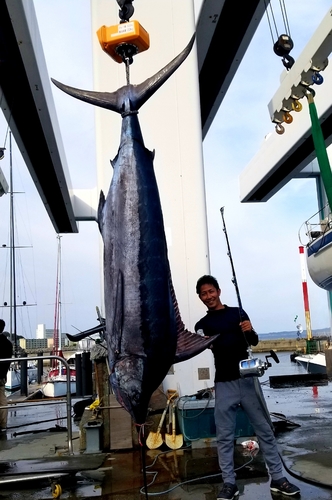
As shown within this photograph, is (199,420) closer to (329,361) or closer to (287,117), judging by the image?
(287,117)

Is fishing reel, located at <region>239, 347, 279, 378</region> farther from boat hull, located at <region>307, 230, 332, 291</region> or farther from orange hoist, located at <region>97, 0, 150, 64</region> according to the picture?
boat hull, located at <region>307, 230, 332, 291</region>

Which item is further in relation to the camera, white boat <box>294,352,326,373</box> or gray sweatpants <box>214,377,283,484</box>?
white boat <box>294,352,326,373</box>

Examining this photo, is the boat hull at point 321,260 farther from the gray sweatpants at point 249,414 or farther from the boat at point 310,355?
the gray sweatpants at point 249,414

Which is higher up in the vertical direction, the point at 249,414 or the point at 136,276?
the point at 136,276

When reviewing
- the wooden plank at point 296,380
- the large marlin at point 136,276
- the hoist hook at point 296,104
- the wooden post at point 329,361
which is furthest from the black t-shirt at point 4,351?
the wooden post at point 329,361

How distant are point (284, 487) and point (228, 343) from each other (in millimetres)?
967

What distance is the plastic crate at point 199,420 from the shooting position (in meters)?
4.67

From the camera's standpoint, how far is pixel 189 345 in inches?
83.1

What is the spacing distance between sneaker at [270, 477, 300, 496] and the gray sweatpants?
0.03 metres

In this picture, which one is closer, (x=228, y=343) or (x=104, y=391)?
(x=228, y=343)

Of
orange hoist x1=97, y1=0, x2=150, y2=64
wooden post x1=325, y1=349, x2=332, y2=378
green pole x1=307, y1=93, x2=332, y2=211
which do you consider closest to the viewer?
orange hoist x1=97, y1=0, x2=150, y2=64

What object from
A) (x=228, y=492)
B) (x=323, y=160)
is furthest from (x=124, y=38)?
(x=228, y=492)

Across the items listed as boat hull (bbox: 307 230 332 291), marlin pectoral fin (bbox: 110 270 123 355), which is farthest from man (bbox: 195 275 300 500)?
boat hull (bbox: 307 230 332 291)

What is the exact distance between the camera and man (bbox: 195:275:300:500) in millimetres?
3357
